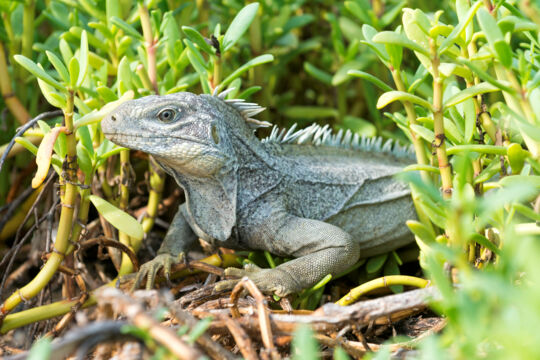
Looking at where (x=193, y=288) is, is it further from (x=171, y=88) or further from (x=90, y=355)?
(x=171, y=88)

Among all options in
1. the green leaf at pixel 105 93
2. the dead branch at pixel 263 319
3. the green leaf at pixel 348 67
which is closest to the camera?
the dead branch at pixel 263 319

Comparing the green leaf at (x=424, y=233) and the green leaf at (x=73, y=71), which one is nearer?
the green leaf at (x=424, y=233)

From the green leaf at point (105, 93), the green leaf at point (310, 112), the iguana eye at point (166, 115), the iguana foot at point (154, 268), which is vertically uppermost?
the green leaf at point (105, 93)

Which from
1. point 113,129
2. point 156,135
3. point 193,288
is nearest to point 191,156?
point 156,135

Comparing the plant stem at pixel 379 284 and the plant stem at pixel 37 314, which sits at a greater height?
the plant stem at pixel 379 284

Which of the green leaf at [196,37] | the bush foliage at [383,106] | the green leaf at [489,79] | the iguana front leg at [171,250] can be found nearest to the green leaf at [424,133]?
the bush foliage at [383,106]

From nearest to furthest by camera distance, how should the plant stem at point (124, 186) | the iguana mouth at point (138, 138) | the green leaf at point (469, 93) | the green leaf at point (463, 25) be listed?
the green leaf at point (463, 25) → the green leaf at point (469, 93) → the iguana mouth at point (138, 138) → the plant stem at point (124, 186)

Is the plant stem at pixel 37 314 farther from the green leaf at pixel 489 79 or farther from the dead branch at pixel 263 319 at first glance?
the green leaf at pixel 489 79
